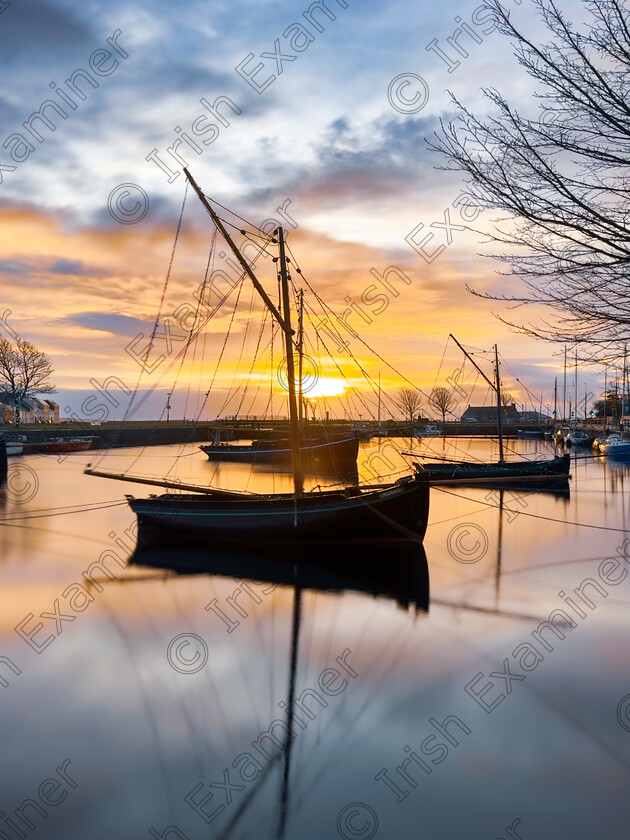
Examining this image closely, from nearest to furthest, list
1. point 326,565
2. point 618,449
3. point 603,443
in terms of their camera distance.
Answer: point 326,565, point 618,449, point 603,443

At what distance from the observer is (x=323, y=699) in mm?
12336

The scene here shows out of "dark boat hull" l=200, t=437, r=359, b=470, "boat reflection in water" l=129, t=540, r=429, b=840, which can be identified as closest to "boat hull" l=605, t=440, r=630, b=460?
"dark boat hull" l=200, t=437, r=359, b=470

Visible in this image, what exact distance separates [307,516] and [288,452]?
5534 cm

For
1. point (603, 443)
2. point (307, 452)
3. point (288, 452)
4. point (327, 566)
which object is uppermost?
point (603, 443)

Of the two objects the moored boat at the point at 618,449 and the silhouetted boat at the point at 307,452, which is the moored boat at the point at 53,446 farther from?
the moored boat at the point at 618,449

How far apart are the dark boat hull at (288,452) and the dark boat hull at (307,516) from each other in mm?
32102

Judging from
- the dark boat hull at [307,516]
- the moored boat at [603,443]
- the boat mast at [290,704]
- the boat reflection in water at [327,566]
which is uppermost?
the moored boat at [603,443]

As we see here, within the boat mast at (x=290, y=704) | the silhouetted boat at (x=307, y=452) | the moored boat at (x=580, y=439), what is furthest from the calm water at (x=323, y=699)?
the moored boat at (x=580, y=439)

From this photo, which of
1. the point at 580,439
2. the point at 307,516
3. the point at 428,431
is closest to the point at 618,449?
the point at 580,439

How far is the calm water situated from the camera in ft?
28.7

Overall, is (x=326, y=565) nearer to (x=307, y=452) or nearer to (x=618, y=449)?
(x=307, y=452)

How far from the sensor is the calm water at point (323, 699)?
874cm

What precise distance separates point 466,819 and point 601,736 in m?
3.45

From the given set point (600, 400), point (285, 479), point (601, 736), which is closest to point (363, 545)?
point (601, 736)
